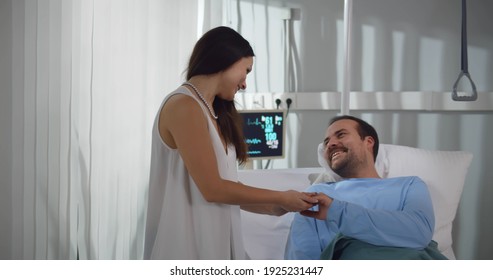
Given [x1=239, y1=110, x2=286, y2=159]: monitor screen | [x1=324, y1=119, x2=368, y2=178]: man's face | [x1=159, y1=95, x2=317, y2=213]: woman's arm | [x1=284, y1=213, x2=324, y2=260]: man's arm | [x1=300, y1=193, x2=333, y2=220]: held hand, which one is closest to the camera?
[x1=159, y1=95, x2=317, y2=213]: woman's arm

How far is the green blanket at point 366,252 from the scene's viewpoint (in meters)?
1.48

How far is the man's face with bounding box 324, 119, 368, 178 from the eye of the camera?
68.1 inches

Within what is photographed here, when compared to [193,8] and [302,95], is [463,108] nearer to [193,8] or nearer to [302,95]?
[302,95]

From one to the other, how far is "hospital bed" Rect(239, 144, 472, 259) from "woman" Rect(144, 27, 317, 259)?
741mm

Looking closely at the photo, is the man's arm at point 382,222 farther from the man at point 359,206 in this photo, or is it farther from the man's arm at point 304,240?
the man's arm at point 304,240

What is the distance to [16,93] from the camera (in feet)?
4.86

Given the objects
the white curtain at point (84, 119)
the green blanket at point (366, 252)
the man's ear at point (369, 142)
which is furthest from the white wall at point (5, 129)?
the man's ear at point (369, 142)

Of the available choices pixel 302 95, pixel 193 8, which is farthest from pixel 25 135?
pixel 302 95

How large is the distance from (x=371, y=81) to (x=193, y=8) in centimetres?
90

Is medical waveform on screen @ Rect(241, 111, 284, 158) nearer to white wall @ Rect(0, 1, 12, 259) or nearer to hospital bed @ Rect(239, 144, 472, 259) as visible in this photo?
hospital bed @ Rect(239, 144, 472, 259)

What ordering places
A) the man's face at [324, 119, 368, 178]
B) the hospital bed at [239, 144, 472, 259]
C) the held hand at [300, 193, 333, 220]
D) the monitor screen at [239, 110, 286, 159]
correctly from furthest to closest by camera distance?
the monitor screen at [239, 110, 286, 159], the hospital bed at [239, 144, 472, 259], the man's face at [324, 119, 368, 178], the held hand at [300, 193, 333, 220]

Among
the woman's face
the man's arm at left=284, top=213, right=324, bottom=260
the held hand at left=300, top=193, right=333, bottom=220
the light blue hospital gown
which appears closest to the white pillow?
the light blue hospital gown

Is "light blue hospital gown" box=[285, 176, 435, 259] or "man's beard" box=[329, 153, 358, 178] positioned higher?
"man's beard" box=[329, 153, 358, 178]

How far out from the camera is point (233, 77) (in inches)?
Answer: 46.3
